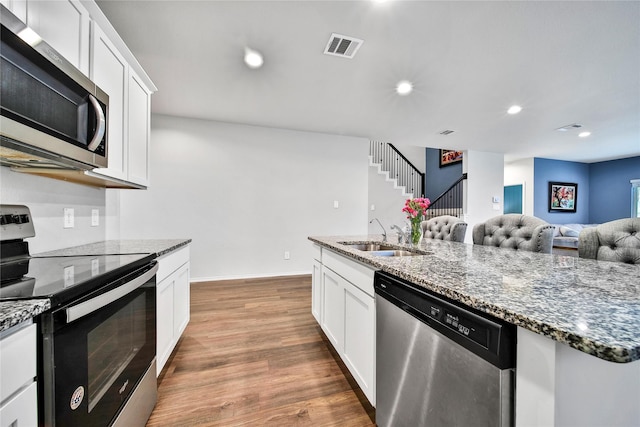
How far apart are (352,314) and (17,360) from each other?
136 cm

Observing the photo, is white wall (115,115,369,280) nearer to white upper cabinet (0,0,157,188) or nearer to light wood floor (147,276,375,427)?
light wood floor (147,276,375,427)

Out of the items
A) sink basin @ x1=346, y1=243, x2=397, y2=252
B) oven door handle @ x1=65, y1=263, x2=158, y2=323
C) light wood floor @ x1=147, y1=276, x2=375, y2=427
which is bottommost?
light wood floor @ x1=147, y1=276, x2=375, y2=427

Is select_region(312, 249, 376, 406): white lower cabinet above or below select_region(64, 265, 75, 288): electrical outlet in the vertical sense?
below

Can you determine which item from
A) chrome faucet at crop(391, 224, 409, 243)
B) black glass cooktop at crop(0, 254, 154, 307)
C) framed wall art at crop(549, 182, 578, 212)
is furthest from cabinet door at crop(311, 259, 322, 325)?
Answer: framed wall art at crop(549, 182, 578, 212)

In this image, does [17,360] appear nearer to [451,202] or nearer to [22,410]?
[22,410]

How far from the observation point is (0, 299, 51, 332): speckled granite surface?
578 mm

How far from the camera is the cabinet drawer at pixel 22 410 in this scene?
1.91ft

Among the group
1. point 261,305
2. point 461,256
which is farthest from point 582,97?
point 261,305

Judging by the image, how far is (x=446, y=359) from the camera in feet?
2.73

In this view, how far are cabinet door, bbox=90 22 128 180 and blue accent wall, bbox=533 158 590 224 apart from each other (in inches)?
330

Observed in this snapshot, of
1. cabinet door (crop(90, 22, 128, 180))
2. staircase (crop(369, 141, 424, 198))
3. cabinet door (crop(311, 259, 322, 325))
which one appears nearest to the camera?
cabinet door (crop(90, 22, 128, 180))

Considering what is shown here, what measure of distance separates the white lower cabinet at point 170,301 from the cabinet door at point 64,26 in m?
1.16

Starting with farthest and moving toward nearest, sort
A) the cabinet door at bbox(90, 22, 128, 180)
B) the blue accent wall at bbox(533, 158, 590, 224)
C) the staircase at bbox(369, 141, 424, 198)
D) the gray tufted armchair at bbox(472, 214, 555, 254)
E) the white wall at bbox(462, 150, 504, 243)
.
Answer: the staircase at bbox(369, 141, 424, 198) < the blue accent wall at bbox(533, 158, 590, 224) < the white wall at bbox(462, 150, 504, 243) < the gray tufted armchair at bbox(472, 214, 555, 254) < the cabinet door at bbox(90, 22, 128, 180)

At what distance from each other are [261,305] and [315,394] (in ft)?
5.13
